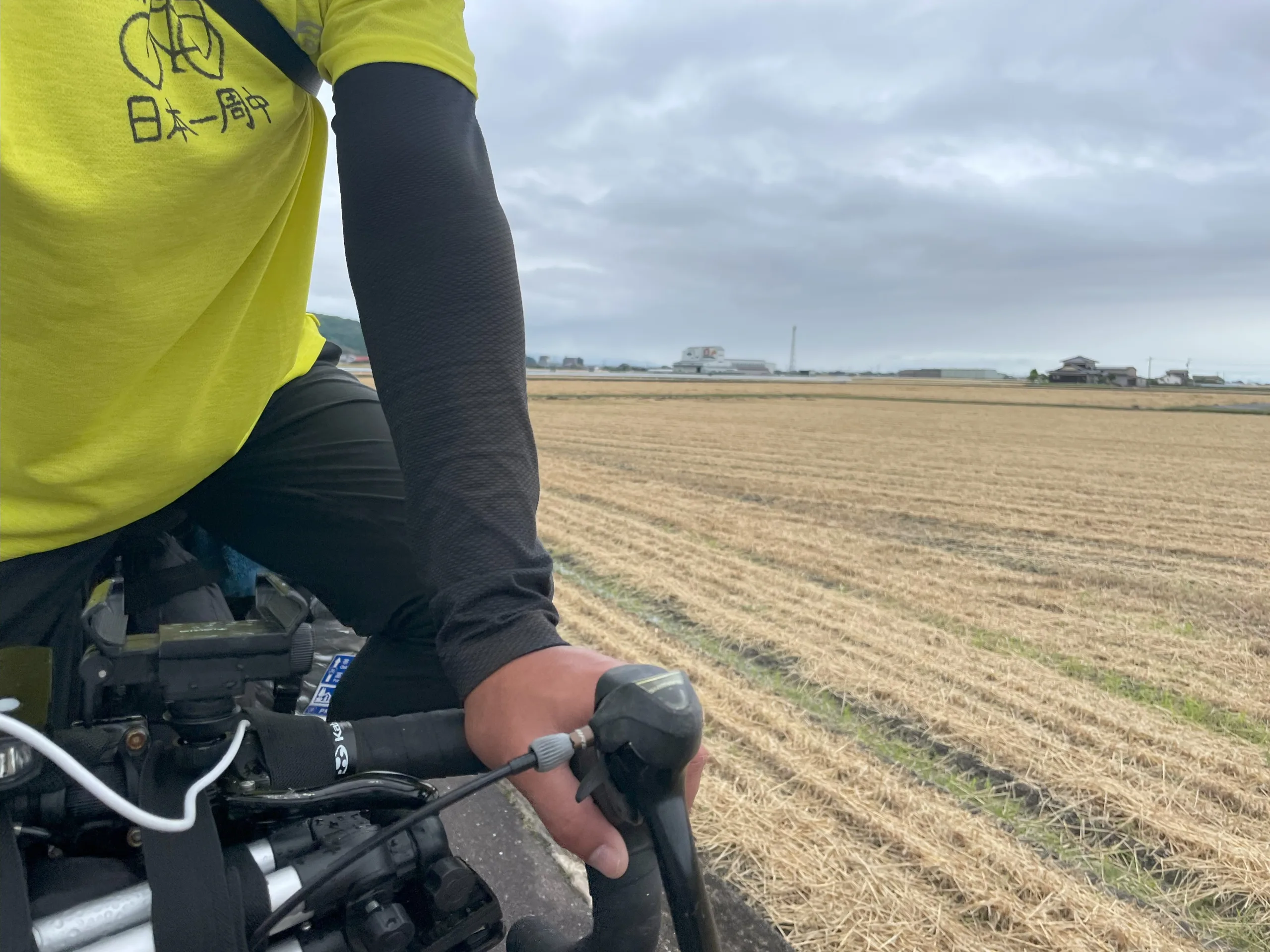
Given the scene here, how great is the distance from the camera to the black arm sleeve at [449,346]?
35.2 inches

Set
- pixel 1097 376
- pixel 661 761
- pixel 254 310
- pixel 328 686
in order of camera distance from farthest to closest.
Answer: pixel 1097 376, pixel 328 686, pixel 254 310, pixel 661 761

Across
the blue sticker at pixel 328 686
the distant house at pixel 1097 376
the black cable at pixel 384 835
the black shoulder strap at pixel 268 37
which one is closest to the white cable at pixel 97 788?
the black cable at pixel 384 835

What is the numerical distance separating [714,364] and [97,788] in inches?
4673

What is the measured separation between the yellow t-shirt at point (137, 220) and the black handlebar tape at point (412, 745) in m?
0.52

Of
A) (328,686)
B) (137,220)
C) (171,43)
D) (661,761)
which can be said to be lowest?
(328,686)

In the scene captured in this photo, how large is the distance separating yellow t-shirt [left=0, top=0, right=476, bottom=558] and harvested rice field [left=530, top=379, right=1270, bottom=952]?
200 cm

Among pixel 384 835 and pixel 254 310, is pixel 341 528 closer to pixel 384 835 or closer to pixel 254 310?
pixel 254 310

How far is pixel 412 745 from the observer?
93 cm

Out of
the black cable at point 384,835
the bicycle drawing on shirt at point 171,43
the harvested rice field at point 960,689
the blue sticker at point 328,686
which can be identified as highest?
the bicycle drawing on shirt at point 171,43

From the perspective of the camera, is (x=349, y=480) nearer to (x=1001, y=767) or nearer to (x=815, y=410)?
(x=1001, y=767)

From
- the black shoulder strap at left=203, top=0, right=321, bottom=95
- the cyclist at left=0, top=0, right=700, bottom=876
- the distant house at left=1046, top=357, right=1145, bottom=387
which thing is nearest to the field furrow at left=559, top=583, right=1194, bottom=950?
the cyclist at left=0, top=0, right=700, bottom=876

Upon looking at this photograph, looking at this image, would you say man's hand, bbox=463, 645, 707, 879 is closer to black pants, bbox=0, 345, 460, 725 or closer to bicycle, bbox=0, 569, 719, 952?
bicycle, bbox=0, 569, 719, 952

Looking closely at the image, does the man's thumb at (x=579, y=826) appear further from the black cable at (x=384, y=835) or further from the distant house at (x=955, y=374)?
the distant house at (x=955, y=374)

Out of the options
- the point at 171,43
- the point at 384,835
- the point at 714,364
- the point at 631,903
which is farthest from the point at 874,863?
the point at 714,364
